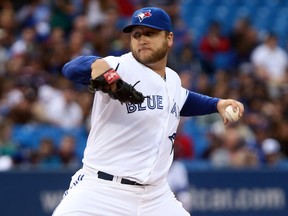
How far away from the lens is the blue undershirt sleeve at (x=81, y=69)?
5.17 metres

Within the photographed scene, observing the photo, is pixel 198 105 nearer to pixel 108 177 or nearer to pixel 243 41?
pixel 108 177

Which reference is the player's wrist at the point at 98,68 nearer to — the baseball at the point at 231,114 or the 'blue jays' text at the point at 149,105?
the 'blue jays' text at the point at 149,105

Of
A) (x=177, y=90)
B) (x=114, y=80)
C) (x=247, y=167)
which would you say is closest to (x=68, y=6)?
(x=247, y=167)

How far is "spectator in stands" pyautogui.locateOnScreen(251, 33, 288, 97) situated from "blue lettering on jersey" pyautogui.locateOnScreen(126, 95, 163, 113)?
942cm

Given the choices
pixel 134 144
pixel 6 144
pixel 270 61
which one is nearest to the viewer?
pixel 134 144

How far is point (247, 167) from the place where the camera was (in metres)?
11.5

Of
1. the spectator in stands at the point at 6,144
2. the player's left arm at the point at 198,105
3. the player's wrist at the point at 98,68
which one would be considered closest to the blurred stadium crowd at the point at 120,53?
the spectator in stands at the point at 6,144

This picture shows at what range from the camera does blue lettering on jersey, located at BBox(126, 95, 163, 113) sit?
5523 millimetres

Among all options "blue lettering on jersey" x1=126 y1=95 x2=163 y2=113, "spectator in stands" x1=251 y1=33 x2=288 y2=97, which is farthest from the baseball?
"spectator in stands" x1=251 y1=33 x2=288 y2=97

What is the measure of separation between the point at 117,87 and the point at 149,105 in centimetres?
58

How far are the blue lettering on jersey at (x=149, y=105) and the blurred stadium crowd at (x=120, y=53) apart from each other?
517 cm

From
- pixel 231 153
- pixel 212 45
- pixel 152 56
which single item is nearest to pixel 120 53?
pixel 231 153

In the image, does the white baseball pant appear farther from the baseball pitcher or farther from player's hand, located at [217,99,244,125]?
player's hand, located at [217,99,244,125]

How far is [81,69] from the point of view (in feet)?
17.0
